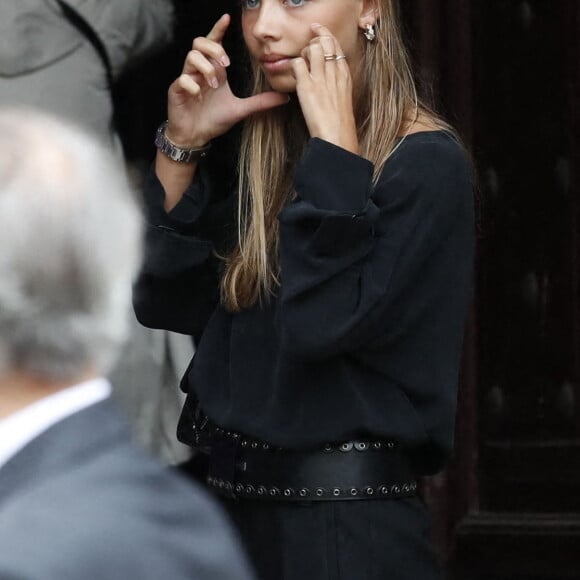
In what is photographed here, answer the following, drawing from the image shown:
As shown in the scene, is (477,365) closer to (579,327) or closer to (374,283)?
(579,327)

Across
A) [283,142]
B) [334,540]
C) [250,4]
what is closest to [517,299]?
[283,142]

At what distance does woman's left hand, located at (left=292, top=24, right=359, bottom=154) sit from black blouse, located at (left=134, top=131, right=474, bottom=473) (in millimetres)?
46

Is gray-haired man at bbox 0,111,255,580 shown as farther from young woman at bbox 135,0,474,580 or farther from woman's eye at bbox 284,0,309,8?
woman's eye at bbox 284,0,309,8

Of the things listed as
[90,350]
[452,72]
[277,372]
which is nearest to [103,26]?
[452,72]

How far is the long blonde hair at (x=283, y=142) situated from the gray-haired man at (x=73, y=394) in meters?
1.06

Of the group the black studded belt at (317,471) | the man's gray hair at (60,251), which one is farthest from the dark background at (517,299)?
the man's gray hair at (60,251)

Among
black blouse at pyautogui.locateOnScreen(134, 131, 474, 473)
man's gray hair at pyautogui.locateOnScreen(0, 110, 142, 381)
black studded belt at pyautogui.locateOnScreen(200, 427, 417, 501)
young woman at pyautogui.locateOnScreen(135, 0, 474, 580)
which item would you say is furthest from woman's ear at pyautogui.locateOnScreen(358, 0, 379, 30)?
man's gray hair at pyautogui.locateOnScreen(0, 110, 142, 381)

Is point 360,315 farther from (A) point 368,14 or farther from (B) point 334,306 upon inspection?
(A) point 368,14

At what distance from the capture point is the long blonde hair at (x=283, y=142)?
248 cm

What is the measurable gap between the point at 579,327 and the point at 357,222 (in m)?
1.94

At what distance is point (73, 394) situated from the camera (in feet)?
4.53

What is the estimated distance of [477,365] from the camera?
13.7 ft

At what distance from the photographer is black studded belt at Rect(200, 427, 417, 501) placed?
2361mm

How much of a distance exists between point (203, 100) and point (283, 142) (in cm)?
15
